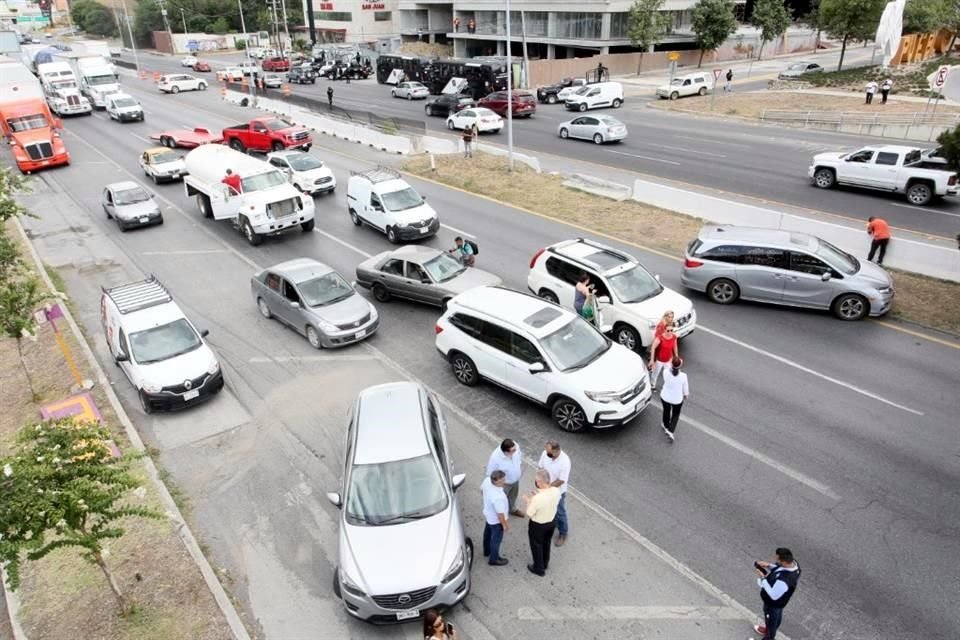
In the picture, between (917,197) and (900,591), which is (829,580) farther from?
(917,197)

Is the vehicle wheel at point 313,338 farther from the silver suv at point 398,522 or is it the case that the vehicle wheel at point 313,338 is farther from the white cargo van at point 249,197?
the white cargo van at point 249,197

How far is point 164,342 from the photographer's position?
12500mm

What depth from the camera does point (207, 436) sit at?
1141 cm

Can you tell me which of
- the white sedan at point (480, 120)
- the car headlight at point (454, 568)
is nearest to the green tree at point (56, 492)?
the car headlight at point (454, 568)

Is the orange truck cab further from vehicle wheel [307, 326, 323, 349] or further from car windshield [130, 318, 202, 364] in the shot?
vehicle wheel [307, 326, 323, 349]

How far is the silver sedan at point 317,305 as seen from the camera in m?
13.9

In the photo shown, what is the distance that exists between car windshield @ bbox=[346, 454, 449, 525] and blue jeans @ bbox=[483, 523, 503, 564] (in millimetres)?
652

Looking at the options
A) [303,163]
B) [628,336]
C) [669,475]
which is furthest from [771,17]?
[669,475]

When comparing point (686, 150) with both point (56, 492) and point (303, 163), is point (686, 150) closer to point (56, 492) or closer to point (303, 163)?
point (303, 163)

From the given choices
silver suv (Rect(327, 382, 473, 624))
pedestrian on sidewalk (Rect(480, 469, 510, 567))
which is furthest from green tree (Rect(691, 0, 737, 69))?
pedestrian on sidewalk (Rect(480, 469, 510, 567))

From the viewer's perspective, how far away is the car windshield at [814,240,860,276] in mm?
14305

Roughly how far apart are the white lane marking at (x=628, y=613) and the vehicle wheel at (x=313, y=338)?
318 inches

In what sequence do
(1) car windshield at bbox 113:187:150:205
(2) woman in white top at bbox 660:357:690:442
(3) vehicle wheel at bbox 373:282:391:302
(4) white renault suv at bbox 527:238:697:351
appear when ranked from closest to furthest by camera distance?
1. (2) woman in white top at bbox 660:357:690:442
2. (4) white renault suv at bbox 527:238:697:351
3. (3) vehicle wheel at bbox 373:282:391:302
4. (1) car windshield at bbox 113:187:150:205

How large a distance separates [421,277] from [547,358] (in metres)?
5.48
